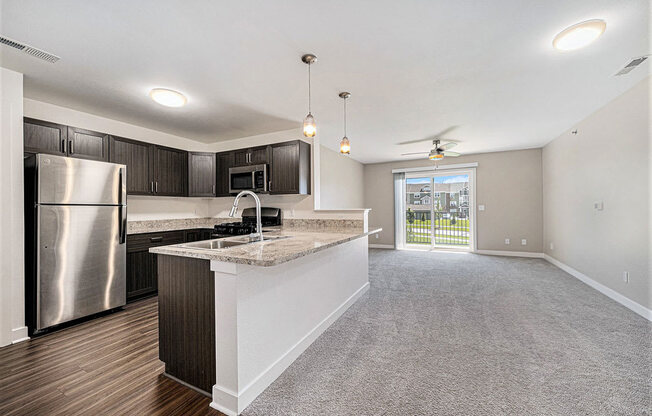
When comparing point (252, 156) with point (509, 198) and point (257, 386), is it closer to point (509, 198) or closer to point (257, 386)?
point (257, 386)

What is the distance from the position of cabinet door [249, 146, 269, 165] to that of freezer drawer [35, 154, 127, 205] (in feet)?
5.26

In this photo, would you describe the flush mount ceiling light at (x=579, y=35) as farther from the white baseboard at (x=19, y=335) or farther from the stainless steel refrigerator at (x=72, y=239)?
the white baseboard at (x=19, y=335)

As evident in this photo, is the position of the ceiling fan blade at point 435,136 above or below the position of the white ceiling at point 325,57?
above

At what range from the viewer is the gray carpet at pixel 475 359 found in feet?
5.00

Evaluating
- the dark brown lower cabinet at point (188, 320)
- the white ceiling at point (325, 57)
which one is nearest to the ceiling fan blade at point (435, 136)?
the white ceiling at point (325, 57)

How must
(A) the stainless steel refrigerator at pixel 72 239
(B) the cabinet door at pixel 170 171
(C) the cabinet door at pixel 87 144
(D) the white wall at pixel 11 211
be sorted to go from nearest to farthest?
1. (D) the white wall at pixel 11 211
2. (A) the stainless steel refrigerator at pixel 72 239
3. (C) the cabinet door at pixel 87 144
4. (B) the cabinet door at pixel 170 171

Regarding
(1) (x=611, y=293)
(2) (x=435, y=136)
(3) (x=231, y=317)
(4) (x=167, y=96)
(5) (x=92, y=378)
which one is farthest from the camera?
(2) (x=435, y=136)

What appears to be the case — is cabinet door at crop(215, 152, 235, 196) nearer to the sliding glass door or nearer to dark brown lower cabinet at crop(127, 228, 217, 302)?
dark brown lower cabinet at crop(127, 228, 217, 302)

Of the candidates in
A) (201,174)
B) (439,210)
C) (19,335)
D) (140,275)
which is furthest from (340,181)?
(19,335)

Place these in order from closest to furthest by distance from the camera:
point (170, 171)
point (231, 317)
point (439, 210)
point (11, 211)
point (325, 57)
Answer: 1. point (231, 317)
2. point (325, 57)
3. point (11, 211)
4. point (170, 171)
5. point (439, 210)

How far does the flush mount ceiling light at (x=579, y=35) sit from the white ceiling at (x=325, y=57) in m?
0.05

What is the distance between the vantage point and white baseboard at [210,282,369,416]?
148cm

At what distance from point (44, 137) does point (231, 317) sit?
118 inches

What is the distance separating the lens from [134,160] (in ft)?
11.4
